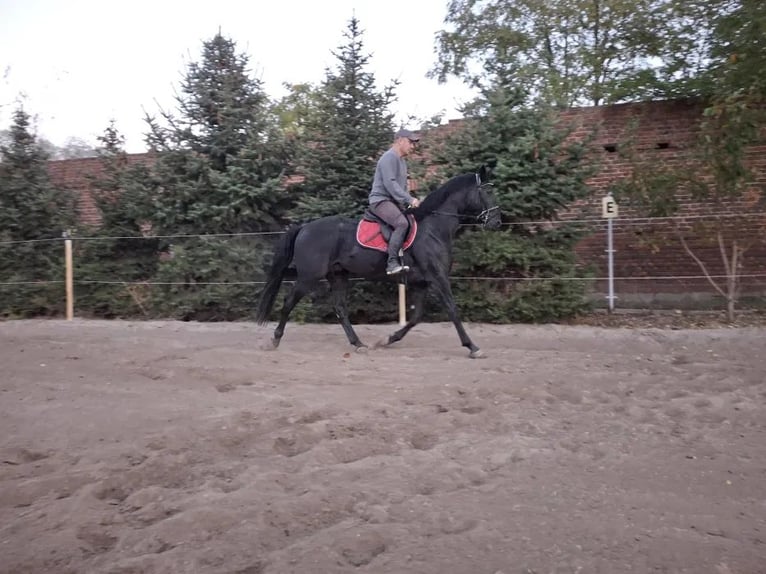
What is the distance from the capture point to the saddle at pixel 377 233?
9.05 m

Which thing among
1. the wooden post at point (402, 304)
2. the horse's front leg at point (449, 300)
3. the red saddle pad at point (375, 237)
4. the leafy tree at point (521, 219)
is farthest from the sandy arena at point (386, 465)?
the wooden post at point (402, 304)

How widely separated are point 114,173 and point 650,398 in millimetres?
11221

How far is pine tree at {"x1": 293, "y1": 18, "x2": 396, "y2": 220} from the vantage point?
12.1 metres

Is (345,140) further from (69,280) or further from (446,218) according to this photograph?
(69,280)

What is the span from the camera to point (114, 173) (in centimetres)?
1358

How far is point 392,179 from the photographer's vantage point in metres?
8.77

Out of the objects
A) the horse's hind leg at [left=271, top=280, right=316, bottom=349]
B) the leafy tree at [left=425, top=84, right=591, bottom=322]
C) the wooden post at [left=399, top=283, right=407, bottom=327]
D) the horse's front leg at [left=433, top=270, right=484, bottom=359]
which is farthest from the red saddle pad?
the wooden post at [left=399, top=283, right=407, bottom=327]

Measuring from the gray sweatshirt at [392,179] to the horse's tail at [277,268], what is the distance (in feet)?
4.97

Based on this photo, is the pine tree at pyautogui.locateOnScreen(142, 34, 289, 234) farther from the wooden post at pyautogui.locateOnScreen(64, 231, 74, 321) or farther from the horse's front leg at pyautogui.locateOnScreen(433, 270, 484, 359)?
the horse's front leg at pyautogui.locateOnScreen(433, 270, 484, 359)

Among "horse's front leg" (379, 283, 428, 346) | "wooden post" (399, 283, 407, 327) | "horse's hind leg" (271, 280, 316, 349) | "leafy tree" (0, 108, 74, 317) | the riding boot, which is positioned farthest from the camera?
"leafy tree" (0, 108, 74, 317)

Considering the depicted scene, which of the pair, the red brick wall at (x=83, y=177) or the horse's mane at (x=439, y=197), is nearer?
the horse's mane at (x=439, y=197)

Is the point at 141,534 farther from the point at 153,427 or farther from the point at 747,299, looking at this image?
the point at 747,299

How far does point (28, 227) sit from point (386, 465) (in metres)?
12.6

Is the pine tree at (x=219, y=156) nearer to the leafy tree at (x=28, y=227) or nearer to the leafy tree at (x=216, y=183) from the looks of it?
the leafy tree at (x=216, y=183)
